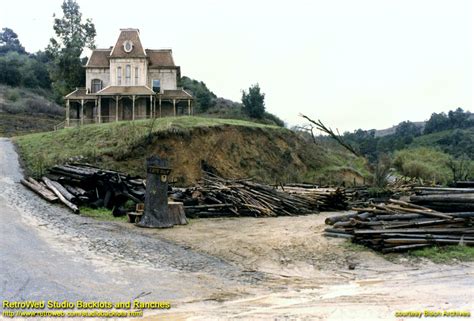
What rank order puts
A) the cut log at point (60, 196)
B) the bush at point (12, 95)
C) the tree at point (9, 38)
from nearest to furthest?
the cut log at point (60, 196)
the bush at point (12, 95)
the tree at point (9, 38)

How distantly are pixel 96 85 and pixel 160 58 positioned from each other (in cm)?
657

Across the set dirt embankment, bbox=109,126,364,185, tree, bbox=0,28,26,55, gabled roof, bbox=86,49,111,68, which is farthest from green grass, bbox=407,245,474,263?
tree, bbox=0,28,26,55

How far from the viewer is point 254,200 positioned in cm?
1791

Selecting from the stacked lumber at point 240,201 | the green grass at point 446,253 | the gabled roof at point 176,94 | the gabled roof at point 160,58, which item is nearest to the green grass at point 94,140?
the gabled roof at point 176,94

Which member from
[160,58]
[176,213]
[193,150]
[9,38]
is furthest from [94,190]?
[9,38]

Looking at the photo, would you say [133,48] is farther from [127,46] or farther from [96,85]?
[96,85]

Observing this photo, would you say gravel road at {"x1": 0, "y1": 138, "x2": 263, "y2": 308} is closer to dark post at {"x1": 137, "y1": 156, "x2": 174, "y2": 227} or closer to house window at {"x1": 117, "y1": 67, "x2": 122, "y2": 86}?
dark post at {"x1": 137, "y1": 156, "x2": 174, "y2": 227}

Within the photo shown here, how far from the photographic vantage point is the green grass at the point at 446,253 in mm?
9547

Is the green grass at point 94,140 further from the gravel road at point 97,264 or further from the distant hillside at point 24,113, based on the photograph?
the distant hillside at point 24,113

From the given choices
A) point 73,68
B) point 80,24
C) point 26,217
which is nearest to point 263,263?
point 26,217

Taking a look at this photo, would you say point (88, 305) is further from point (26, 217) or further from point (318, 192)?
point (318, 192)

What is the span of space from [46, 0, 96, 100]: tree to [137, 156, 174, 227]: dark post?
3615 centimetres

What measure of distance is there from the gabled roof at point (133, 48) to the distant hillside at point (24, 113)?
10861 mm

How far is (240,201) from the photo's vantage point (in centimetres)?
1750
